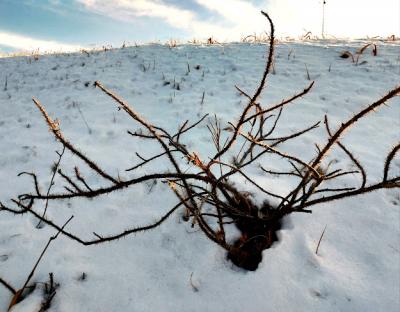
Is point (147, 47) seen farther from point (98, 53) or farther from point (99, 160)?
point (99, 160)

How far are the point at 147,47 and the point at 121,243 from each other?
601 centimetres

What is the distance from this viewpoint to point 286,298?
177cm

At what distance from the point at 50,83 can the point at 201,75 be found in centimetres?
251

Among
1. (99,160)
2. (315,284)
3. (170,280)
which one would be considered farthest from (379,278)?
(99,160)

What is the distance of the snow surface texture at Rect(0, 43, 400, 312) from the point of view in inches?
71.2

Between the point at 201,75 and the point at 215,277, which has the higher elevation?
the point at 201,75

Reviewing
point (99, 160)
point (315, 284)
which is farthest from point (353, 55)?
point (315, 284)

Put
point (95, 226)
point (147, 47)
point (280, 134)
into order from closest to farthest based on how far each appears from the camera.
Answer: point (95, 226)
point (280, 134)
point (147, 47)

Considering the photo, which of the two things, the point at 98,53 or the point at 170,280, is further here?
the point at 98,53

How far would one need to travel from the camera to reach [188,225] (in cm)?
226

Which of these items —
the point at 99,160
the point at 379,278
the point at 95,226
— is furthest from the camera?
the point at 99,160

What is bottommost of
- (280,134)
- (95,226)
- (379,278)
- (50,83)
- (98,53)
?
(379,278)

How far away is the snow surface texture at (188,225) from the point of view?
71.2 inches

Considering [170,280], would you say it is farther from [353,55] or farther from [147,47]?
[147,47]
